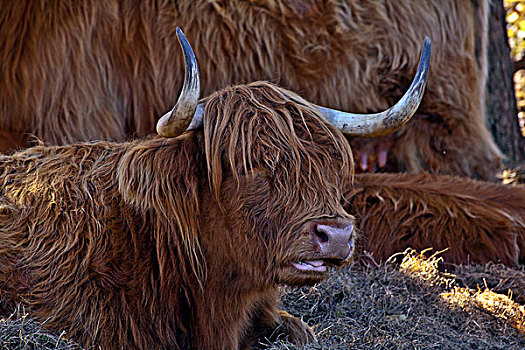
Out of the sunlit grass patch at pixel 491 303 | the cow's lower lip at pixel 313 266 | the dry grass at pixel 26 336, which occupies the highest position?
the cow's lower lip at pixel 313 266

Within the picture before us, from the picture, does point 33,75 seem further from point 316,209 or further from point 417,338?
point 417,338

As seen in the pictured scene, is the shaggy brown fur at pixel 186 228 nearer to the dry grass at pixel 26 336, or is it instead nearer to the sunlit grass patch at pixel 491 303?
the dry grass at pixel 26 336

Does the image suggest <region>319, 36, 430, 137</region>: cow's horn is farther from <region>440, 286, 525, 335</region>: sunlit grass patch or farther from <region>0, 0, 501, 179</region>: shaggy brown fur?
<region>0, 0, 501, 179</region>: shaggy brown fur

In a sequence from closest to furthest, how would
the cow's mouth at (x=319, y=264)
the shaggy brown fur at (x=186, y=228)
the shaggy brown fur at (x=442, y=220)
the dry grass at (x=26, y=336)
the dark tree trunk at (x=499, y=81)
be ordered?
1. the dry grass at (x=26, y=336)
2. the cow's mouth at (x=319, y=264)
3. the shaggy brown fur at (x=186, y=228)
4. the shaggy brown fur at (x=442, y=220)
5. the dark tree trunk at (x=499, y=81)

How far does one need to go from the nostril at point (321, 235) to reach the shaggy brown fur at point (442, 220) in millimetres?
1649

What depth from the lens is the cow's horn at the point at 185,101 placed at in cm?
256

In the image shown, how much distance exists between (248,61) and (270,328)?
2.84m

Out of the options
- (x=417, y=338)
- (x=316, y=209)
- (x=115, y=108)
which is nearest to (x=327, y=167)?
(x=316, y=209)

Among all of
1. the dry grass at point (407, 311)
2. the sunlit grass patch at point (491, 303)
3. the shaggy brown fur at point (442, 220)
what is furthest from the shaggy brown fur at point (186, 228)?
the shaggy brown fur at point (442, 220)

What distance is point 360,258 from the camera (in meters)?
4.25

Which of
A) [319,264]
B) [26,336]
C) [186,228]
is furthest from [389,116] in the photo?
[26,336]

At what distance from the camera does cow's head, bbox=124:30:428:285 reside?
262 centimetres

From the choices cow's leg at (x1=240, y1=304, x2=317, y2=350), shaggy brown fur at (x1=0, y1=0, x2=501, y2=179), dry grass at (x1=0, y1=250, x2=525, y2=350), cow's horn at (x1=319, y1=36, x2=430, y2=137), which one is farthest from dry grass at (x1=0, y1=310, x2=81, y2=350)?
shaggy brown fur at (x1=0, y1=0, x2=501, y2=179)

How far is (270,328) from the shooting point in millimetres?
3109
